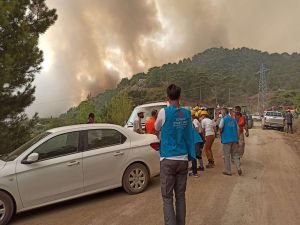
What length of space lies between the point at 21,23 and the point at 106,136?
24.9 ft

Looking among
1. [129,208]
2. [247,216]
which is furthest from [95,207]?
[247,216]

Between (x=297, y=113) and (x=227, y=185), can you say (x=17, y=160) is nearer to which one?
(x=227, y=185)

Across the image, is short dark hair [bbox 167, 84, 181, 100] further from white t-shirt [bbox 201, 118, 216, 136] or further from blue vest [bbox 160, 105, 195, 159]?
white t-shirt [bbox 201, 118, 216, 136]

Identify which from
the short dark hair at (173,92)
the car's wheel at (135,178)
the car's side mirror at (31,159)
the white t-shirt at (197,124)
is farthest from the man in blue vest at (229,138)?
the short dark hair at (173,92)

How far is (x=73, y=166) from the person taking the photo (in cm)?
742

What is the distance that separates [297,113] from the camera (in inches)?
2156

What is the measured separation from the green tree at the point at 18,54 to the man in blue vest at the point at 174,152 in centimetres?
846

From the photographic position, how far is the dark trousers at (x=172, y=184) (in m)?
4.98

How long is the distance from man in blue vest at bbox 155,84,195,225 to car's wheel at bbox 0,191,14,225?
314 centimetres

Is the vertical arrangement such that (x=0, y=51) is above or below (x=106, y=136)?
above

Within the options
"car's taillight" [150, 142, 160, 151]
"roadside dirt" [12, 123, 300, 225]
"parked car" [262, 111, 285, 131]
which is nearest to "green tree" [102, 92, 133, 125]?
"parked car" [262, 111, 285, 131]

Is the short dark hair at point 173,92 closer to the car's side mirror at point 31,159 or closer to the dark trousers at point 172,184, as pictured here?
the dark trousers at point 172,184

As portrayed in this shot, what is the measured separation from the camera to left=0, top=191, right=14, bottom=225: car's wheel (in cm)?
662

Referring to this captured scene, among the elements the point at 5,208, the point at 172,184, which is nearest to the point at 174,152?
the point at 172,184
